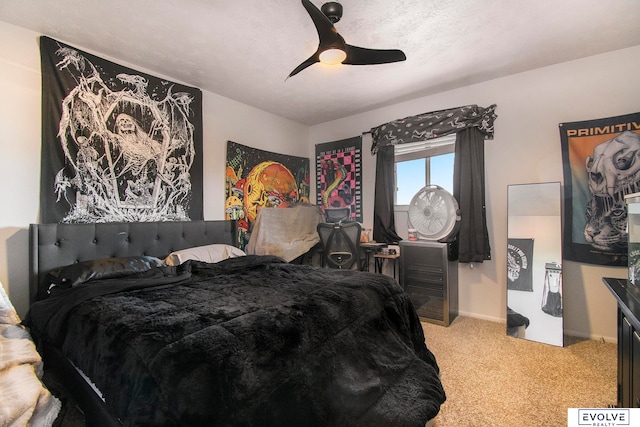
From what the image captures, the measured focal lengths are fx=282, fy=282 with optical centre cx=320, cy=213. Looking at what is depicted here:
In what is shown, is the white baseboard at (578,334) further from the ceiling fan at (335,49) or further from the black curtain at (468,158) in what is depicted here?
the ceiling fan at (335,49)

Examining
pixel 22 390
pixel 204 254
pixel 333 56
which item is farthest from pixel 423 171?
pixel 22 390

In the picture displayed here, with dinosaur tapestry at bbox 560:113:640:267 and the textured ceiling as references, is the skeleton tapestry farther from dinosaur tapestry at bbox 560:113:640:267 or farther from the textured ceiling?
dinosaur tapestry at bbox 560:113:640:267

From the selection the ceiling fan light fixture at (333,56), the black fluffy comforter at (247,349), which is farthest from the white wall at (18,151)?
the ceiling fan light fixture at (333,56)

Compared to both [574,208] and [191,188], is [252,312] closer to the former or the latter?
[191,188]

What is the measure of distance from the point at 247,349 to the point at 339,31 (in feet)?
7.52

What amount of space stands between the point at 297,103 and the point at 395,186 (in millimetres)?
1724

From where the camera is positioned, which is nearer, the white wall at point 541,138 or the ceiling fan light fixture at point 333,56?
the ceiling fan light fixture at point 333,56

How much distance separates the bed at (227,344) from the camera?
39.1 inches

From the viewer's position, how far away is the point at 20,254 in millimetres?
2082

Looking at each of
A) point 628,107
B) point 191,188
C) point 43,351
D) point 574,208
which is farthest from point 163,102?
point 628,107

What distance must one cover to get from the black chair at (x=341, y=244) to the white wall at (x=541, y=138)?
1295mm

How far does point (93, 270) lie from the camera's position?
2.02 metres

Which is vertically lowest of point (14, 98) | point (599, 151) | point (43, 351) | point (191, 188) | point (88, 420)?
point (88, 420)

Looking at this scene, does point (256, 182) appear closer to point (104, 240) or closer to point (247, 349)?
point (104, 240)
